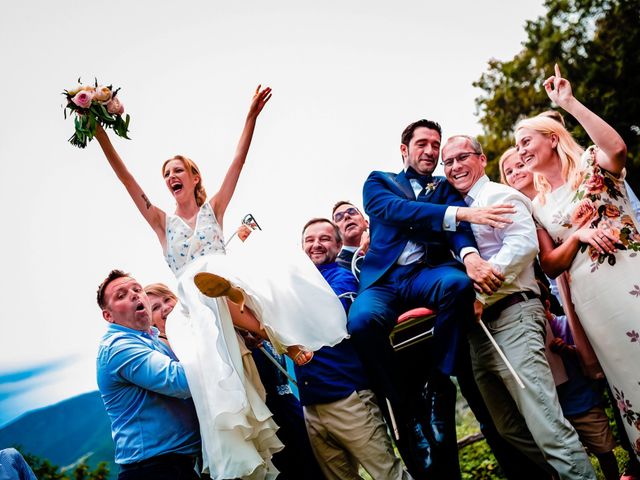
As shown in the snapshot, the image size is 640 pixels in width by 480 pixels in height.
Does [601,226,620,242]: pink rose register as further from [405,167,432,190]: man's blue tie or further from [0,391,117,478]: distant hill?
[0,391,117,478]: distant hill

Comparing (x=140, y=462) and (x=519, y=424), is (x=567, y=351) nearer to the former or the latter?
(x=519, y=424)

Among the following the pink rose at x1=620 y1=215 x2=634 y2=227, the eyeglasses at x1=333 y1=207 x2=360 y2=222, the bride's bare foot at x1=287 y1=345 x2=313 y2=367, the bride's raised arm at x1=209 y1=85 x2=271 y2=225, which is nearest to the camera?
the bride's bare foot at x1=287 y1=345 x2=313 y2=367

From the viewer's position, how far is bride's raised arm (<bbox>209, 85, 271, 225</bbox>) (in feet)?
15.3

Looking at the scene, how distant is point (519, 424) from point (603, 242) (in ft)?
4.87

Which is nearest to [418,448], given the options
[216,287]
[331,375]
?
[331,375]

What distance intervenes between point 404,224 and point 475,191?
2.03ft

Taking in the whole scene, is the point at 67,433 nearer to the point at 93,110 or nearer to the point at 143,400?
the point at 143,400

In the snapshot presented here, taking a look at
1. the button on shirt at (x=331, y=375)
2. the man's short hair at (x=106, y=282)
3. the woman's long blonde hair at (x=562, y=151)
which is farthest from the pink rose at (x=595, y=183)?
the man's short hair at (x=106, y=282)

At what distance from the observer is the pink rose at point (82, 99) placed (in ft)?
13.4

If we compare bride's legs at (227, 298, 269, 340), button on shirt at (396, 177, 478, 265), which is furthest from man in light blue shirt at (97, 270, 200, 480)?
button on shirt at (396, 177, 478, 265)

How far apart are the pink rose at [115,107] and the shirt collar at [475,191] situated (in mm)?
2802

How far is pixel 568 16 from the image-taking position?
13.7 meters

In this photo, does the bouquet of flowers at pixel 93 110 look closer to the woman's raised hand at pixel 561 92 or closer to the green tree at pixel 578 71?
the woman's raised hand at pixel 561 92

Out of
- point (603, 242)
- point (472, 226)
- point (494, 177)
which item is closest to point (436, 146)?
point (472, 226)
